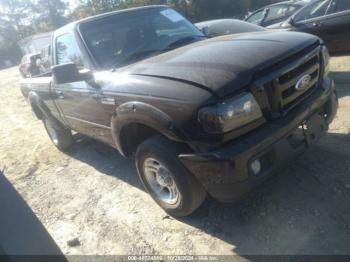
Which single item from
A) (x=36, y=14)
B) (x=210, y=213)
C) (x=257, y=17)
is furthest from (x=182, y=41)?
(x=36, y=14)

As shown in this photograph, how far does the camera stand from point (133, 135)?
3.28 meters

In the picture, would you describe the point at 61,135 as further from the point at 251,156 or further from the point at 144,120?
the point at 251,156

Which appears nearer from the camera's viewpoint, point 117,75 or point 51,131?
point 117,75

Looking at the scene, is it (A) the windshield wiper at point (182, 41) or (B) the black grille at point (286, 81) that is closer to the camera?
(B) the black grille at point (286, 81)

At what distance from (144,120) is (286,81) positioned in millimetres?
Answer: 1192

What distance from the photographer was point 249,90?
8.00 ft

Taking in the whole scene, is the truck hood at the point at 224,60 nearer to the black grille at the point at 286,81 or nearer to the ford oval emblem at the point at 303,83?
the black grille at the point at 286,81

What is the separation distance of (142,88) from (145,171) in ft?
2.83

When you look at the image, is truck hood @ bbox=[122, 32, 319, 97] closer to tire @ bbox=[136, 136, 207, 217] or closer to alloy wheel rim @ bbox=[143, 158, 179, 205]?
tire @ bbox=[136, 136, 207, 217]

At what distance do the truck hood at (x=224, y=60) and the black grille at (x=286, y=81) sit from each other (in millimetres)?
64

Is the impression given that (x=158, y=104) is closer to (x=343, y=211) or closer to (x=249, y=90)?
(x=249, y=90)

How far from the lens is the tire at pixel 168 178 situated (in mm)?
2695

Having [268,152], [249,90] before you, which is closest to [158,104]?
[249,90]

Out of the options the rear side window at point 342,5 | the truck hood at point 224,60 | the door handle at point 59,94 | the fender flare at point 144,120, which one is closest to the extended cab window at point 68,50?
the door handle at point 59,94
